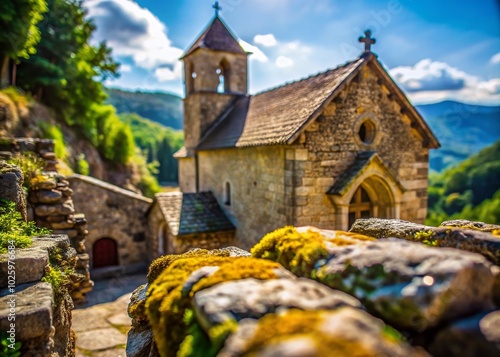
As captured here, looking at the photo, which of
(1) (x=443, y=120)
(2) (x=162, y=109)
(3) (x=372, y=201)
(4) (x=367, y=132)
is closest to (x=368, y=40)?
(4) (x=367, y=132)

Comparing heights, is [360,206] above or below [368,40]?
below

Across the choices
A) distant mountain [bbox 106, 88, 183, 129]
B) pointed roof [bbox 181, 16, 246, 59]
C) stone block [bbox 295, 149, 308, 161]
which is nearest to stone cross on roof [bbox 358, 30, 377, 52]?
stone block [bbox 295, 149, 308, 161]

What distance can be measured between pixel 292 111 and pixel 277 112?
107 cm

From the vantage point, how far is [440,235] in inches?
96.1

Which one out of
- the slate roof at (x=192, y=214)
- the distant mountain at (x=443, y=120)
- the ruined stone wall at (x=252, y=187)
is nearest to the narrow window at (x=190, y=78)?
the ruined stone wall at (x=252, y=187)

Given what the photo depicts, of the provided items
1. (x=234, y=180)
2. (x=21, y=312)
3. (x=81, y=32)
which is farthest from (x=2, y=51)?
(x=21, y=312)

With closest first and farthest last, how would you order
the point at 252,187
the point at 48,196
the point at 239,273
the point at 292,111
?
the point at 239,273 → the point at 48,196 → the point at 292,111 → the point at 252,187

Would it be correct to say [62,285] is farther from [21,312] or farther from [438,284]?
[438,284]

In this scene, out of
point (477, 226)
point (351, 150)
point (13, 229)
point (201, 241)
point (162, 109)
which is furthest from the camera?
point (162, 109)

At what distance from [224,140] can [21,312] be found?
33.4ft

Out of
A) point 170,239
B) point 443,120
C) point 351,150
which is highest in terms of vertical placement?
point 443,120

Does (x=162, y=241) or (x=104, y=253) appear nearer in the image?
(x=162, y=241)

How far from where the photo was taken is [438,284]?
1.57m

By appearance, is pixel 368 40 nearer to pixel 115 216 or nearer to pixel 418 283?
pixel 418 283
